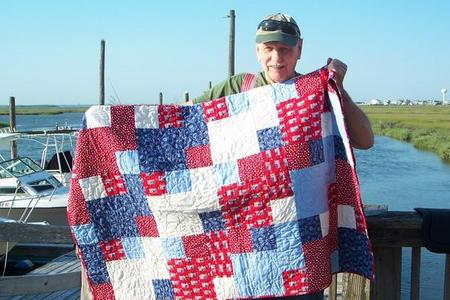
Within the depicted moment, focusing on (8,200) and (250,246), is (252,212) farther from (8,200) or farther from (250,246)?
(8,200)

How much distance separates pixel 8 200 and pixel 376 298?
26.0 ft

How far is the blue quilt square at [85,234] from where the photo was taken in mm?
2414

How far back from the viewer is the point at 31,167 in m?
9.95

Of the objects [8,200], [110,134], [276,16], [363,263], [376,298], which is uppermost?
[276,16]

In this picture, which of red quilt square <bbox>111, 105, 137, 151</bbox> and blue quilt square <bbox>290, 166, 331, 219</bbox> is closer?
blue quilt square <bbox>290, 166, 331, 219</bbox>

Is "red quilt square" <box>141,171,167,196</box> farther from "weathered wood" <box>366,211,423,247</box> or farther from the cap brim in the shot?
"weathered wood" <box>366,211,423,247</box>

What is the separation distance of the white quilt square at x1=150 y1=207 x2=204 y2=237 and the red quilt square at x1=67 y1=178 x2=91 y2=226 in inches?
11.6

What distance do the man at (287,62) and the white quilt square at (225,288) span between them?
0.77 meters

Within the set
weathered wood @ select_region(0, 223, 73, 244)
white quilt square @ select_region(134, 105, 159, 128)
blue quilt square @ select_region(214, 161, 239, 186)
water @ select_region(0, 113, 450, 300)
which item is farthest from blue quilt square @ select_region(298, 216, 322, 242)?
water @ select_region(0, 113, 450, 300)

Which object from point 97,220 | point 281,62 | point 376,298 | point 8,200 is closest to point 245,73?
point 281,62

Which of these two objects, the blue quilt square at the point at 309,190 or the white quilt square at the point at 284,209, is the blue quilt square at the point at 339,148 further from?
the white quilt square at the point at 284,209

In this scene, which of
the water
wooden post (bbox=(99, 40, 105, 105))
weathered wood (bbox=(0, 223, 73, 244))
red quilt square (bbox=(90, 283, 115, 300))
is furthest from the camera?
wooden post (bbox=(99, 40, 105, 105))

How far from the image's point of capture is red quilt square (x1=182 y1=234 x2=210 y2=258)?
2.35 meters

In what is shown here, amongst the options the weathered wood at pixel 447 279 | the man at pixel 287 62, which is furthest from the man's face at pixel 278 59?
the weathered wood at pixel 447 279
